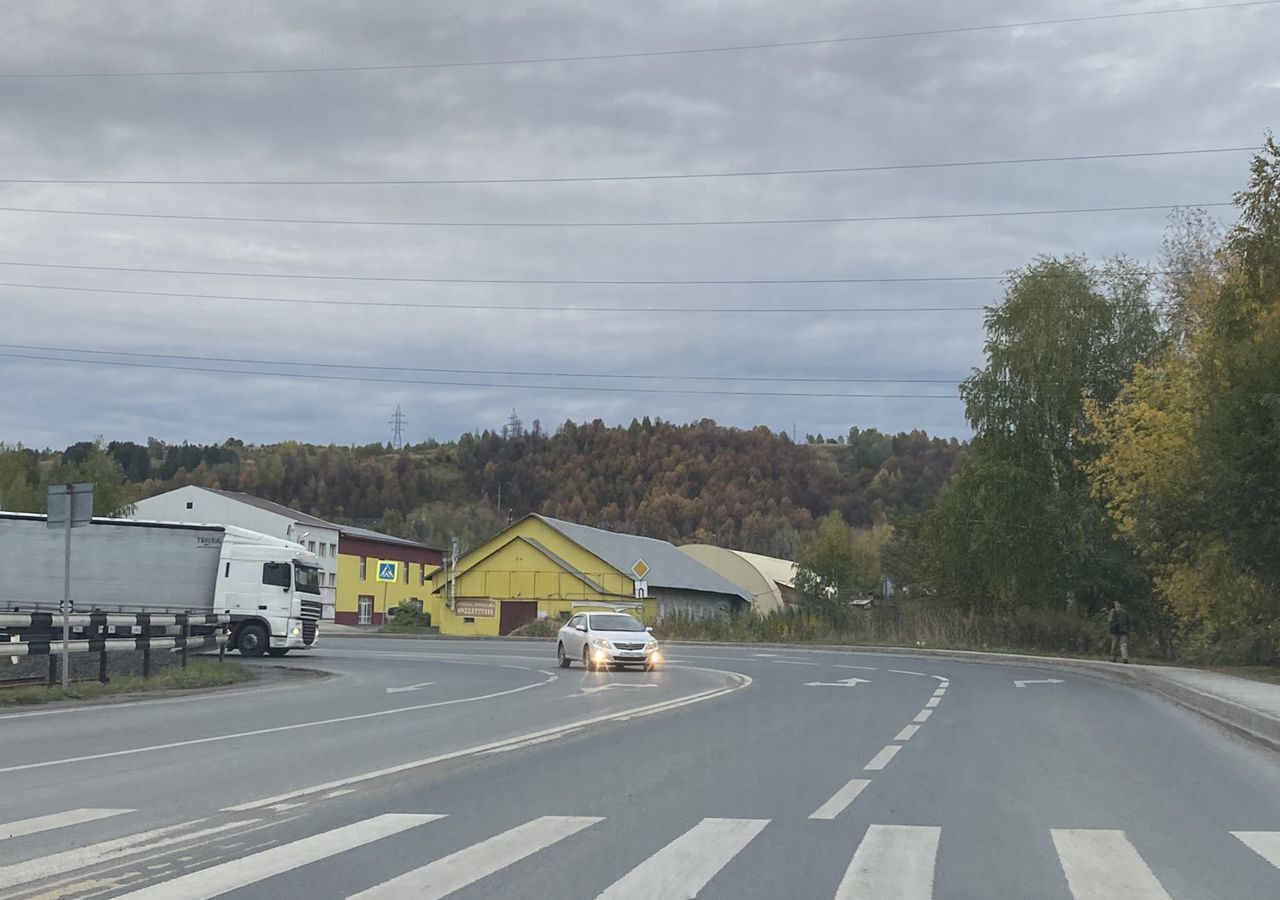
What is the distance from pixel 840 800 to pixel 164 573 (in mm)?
31984

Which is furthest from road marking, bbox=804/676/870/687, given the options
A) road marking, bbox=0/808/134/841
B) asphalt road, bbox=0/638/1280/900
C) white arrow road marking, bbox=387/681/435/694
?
road marking, bbox=0/808/134/841

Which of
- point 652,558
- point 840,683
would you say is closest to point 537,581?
point 652,558

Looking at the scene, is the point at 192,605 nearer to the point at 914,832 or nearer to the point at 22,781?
the point at 22,781

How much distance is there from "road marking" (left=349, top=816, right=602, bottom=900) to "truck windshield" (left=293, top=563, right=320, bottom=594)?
104 ft

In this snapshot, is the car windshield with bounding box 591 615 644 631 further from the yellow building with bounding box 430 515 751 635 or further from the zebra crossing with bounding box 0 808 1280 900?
the yellow building with bounding box 430 515 751 635

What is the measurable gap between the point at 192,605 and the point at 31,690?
18.5 metres

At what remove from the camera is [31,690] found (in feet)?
65.8

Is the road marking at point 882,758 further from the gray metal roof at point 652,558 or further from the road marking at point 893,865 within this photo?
the gray metal roof at point 652,558

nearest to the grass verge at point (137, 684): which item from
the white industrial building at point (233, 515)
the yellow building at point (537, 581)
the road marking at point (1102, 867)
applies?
the road marking at point (1102, 867)

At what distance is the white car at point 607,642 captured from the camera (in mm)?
30828

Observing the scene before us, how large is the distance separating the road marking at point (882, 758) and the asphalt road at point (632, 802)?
5 cm

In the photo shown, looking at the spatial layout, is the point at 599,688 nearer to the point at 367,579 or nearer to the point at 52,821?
the point at 52,821

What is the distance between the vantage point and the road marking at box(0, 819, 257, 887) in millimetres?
7008

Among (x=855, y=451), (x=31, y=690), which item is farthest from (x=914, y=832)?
(x=855, y=451)
